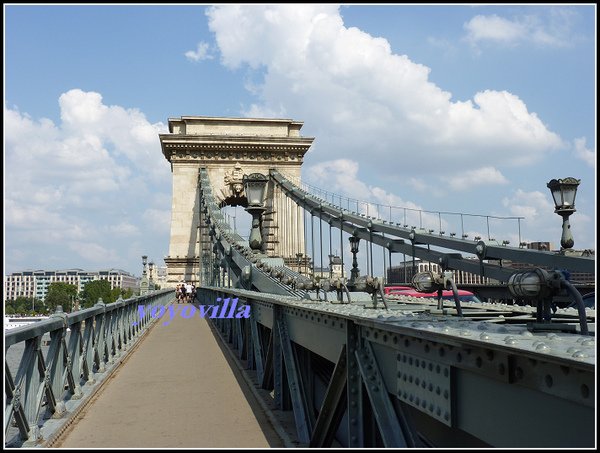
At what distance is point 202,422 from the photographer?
6.07 metres

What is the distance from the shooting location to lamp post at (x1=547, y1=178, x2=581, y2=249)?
40.5 feet

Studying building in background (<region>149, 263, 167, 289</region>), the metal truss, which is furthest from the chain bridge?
building in background (<region>149, 263, 167, 289</region>)

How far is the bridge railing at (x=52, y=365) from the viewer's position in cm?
448

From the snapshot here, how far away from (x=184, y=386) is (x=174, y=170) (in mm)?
40044

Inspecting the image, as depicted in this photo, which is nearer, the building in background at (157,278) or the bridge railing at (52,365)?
the bridge railing at (52,365)

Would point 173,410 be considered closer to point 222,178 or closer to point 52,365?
point 52,365

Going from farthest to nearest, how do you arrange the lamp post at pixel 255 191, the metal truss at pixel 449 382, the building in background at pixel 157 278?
1. the building in background at pixel 157 278
2. the lamp post at pixel 255 191
3. the metal truss at pixel 449 382

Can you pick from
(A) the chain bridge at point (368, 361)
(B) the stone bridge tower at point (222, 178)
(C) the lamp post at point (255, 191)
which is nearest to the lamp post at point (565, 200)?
(A) the chain bridge at point (368, 361)

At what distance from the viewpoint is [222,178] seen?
153ft

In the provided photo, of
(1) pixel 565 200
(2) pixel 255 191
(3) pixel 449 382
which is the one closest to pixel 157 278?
(2) pixel 255 191

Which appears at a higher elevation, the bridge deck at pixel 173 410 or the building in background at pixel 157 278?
the building in background at pixel 157 278

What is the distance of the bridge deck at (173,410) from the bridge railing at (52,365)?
306 millimetres

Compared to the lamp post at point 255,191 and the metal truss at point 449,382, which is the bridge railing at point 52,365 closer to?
the metal truss at point 449,382

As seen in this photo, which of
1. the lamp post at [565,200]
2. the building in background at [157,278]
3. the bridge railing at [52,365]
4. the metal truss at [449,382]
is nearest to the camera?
the metal truss at [449,382]
